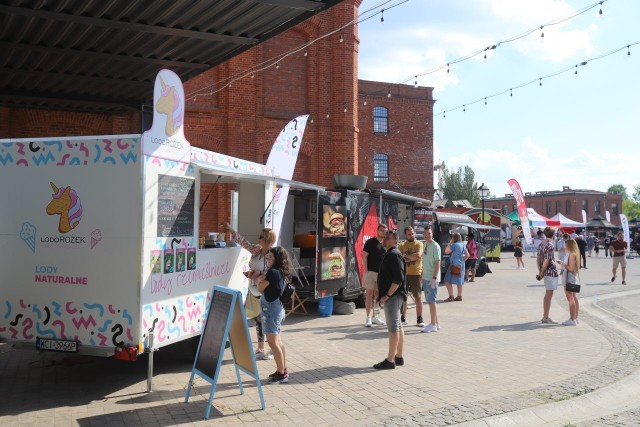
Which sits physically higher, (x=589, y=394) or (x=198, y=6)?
(x=198, y=6)

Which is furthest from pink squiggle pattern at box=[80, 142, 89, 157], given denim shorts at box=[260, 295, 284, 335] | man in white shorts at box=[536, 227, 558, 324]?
man in white shorts at box=[536, 227, 558, 324]

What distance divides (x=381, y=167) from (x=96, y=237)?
39184 mm

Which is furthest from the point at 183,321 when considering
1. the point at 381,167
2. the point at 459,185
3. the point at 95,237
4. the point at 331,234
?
the point at 459,185

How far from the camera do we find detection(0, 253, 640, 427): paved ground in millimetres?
5742

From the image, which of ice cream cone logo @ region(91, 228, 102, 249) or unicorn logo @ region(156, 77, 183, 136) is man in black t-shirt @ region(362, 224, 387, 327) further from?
ice cream cone logo @ region(91, 228, 102, 249)

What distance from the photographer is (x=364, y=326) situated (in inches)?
427

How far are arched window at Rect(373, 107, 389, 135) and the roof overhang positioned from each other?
3051 cm

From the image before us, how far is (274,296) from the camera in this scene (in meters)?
6.65

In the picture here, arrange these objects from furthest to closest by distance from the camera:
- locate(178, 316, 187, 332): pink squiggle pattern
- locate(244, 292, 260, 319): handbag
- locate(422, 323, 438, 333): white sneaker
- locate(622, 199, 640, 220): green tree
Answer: locate(622, 199, 640, 220): green tree → locate(422, 323, 438, 333): white sneaker → locate(244, 292, 260, 319): handbag → locate(178, 316, 187, 332): pink squiggle pattern

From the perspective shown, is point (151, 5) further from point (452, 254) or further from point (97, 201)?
point (452, 254)

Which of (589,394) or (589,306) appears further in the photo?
(589,306)

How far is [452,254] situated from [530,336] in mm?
4083

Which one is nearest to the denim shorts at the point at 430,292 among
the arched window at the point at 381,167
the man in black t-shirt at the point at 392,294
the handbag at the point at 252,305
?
the man in black t-shirt at the point at 392,294

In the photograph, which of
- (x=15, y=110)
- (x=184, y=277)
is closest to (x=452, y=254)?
(x=184, y=277)
